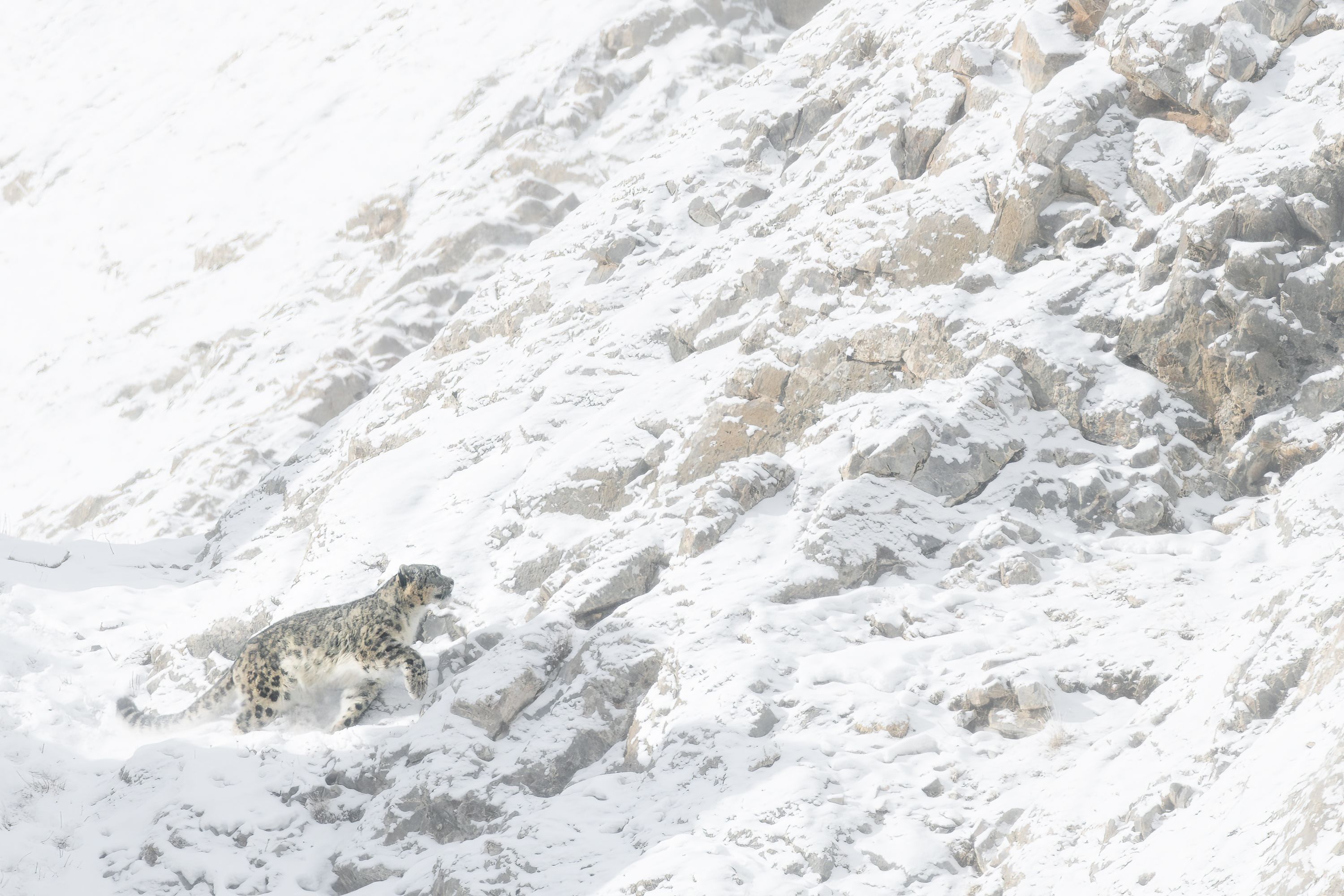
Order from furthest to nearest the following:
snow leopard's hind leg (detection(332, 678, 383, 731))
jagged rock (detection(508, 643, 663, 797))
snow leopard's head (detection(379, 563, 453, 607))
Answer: snow leopard's head (detection(379, 563, 453, 607)), snow leopard's hind leg (detection(332, 678, 383, 731)), jagged rock (detection(508, 643, 663, 797))

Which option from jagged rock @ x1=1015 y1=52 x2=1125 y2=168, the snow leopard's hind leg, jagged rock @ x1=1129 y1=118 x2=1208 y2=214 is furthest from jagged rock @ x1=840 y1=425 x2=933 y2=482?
the snow leopard's hind leg

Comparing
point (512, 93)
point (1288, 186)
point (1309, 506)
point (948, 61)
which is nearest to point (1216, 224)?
point (1288, 186)

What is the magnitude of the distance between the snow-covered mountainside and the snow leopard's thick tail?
174 millimetres

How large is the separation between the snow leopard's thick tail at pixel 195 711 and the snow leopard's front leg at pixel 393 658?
1.69m

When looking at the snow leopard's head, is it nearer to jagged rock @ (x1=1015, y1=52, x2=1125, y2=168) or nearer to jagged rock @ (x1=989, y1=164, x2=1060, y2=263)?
jagged rock @ (x1=989, y1=164, x2=1060, y2=263)

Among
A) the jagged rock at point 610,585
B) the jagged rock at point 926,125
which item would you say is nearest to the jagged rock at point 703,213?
the jagged rock at point 926,125

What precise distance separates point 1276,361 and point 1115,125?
12.0 ft

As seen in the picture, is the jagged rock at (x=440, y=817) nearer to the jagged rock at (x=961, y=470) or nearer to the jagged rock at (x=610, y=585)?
the jagged rock at (x=610, y=585)

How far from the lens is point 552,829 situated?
8.31 m

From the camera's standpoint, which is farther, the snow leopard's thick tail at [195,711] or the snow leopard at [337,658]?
the snow leopard's thick tail at [195,711]

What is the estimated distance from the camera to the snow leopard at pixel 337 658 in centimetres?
1082

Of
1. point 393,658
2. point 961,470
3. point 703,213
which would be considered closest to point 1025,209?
point 961,470

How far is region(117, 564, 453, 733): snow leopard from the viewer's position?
35.5ft

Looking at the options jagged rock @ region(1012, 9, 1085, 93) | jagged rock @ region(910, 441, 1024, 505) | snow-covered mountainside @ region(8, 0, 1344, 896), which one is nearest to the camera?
snow-covered mountainside @ region(8, 0, 1344, 896)
